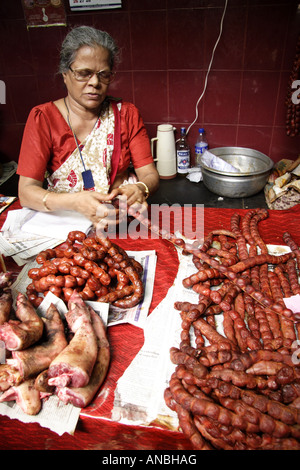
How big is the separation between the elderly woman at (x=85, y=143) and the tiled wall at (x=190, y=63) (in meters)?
1.88

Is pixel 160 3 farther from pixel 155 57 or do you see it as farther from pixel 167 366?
pixel 167 366

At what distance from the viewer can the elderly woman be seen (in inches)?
87.3

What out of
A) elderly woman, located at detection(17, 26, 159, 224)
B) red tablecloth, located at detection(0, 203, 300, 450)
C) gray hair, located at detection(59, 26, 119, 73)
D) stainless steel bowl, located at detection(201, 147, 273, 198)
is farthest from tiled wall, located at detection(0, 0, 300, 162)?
red tablecloth, located at detection(0, 203, 300, 450)

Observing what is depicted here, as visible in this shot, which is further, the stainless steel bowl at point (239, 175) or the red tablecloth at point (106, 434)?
the stainless steel bowl at point (239, 175)

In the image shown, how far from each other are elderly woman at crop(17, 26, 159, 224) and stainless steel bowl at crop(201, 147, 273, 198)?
116 cm

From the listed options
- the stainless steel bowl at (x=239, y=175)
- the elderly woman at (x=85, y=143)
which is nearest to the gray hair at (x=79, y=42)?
the elderly woman at (x=85, y=143)

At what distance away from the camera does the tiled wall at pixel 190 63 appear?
390cm

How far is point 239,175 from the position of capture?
11.9 feet

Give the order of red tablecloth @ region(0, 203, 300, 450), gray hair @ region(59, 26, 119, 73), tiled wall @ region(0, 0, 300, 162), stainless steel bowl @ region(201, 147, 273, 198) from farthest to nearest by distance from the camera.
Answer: tiled wall @ region(0, 0, 300, 162)
stainless steel bowl @ region(201, 147, 273, 198)
gray hair @ region(59, 26, 119, 73)
red tablecloth @ region(0, 203, 300, 450)

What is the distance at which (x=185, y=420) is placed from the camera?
4.08ft

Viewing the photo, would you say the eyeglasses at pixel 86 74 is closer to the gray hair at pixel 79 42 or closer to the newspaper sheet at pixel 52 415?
the gray hair at pixel 79 42

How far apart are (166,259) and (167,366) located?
0.85m

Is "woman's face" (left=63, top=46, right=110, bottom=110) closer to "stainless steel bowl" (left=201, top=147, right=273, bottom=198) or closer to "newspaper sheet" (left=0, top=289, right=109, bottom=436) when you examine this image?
"stainless steel bowl" (left=201, top=147, right=273, bottom=198)

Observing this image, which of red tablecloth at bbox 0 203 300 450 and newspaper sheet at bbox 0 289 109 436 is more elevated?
newspaper sheet at bbox 0 289 109 436
